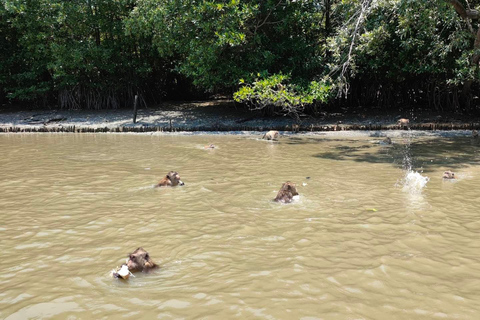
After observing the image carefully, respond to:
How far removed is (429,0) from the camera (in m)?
11.1

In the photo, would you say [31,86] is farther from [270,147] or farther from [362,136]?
[362,136]


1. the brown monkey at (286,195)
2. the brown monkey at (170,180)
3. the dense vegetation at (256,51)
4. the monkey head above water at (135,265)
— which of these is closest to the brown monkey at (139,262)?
the monkey head above water at (135,265)

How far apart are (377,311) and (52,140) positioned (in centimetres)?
1342

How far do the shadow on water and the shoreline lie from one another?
2.22 meters

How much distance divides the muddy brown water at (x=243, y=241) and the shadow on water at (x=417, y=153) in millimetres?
238

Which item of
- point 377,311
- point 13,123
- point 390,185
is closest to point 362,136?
point 390,185

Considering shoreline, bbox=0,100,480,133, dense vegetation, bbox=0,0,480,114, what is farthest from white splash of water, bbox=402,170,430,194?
shoreline, bbox=0,100,480,133

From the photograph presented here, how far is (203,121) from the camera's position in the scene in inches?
700

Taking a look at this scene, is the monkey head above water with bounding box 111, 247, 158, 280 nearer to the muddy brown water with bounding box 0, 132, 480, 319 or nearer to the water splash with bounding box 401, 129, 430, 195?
the muddy brown water with bounding box 0, 132, 480, 319

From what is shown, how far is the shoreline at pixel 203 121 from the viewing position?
49.1 feet

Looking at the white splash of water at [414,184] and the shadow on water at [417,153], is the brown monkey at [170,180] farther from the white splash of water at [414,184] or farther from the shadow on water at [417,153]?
the shadow on water at [417,153]

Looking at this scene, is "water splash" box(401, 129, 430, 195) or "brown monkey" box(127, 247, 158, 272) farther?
"water splash" box(401, 129, 430, 195)

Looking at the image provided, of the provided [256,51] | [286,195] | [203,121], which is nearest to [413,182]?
[286,195]

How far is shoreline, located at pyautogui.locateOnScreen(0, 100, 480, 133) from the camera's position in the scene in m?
15.0
